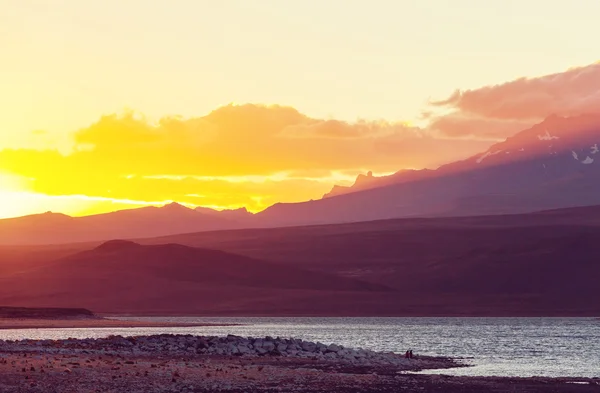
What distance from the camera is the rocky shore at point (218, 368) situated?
146 ft

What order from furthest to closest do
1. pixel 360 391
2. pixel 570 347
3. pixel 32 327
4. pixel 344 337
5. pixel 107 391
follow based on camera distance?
1. pixel 32 327
2. pixel 344 337
3. pixel 570 347
4. pixel 360 391
5. pixel 107 391

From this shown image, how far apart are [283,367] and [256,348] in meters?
11.7

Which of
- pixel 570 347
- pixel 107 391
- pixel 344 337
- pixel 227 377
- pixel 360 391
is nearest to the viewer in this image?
pixel 107 391

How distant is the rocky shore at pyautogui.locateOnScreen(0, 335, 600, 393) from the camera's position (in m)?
44.6

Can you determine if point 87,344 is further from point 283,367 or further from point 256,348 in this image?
point 283,367

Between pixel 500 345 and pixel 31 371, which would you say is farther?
pixel 500 345

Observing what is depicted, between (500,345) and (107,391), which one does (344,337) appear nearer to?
(500,345)

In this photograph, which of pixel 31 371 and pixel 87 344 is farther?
pixel 87 344

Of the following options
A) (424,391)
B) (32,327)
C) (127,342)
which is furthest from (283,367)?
(32,327)

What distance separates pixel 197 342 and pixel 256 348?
413 cm

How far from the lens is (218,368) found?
176 feet

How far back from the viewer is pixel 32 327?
407 ft

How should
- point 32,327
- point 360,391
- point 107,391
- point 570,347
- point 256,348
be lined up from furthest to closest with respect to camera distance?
point 32,327, point 570,347, point 256,348, point 360,391, point 107,391

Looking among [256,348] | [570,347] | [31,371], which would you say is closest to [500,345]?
[570,347]
